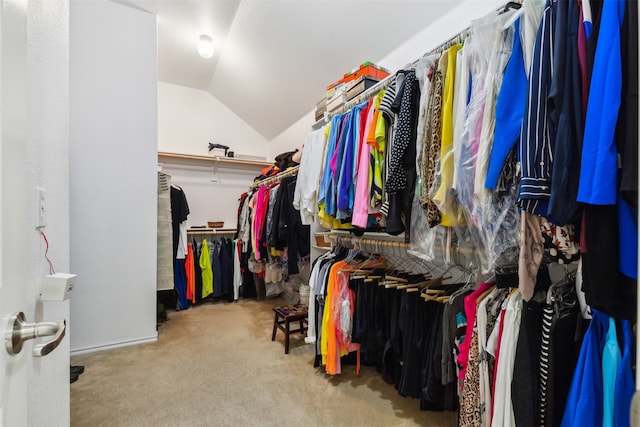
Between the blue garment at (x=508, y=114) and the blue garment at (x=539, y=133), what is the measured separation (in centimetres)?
6

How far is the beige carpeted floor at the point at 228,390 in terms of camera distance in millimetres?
1611

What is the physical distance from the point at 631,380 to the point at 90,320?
127 inches

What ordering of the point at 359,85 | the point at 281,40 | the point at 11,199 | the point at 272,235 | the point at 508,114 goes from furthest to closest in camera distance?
the point at 272,235 < the point at 281,40 < the point at 359,85 < the point at 508,114 < the point at 11,199

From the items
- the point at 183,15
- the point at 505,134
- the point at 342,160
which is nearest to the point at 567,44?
the point at 505,134

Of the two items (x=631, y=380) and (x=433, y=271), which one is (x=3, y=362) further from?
(x=433, y=271)

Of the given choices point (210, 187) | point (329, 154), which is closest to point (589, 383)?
point (329, 154)

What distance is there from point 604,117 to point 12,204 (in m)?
1.10

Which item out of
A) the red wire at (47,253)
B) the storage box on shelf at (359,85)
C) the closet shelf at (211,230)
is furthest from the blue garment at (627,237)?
the closet shelf at (211,230)

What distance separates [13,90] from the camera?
0.44 meters

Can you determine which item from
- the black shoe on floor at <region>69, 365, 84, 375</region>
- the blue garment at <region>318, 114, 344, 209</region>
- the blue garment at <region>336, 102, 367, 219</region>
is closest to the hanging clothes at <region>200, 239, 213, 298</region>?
the black shoe on floor at <region>69, 365, 84, 375</region>

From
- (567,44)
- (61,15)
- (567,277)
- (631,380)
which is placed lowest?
(631,380)

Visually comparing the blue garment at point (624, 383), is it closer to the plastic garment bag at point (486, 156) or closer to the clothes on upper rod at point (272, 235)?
the plastic garment bag at point (486, 156)

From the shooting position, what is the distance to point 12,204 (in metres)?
0.44

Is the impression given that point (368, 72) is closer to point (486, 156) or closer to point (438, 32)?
point (438, 32)
